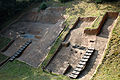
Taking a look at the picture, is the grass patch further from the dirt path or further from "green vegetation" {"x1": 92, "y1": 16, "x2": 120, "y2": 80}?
"green vegetation" {"x1": 92, "y1": 16, "x2": 120, "y2": 80}

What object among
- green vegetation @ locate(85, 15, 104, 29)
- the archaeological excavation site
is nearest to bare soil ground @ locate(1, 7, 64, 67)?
the archaeological excavation site

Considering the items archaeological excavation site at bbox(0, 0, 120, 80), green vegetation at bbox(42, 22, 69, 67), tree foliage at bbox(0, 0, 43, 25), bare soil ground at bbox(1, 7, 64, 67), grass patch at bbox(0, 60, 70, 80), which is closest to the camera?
grass patch at bbox(0, 60, 70, 80)

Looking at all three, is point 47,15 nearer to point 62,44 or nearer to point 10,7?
point 10,7

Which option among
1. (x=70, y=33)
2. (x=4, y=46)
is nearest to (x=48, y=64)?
(x=70, y=33)

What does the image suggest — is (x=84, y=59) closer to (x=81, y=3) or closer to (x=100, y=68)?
(x=100, y=68)

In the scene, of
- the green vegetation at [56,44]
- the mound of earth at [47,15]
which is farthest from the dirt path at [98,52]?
the mound of earth at [47,15]

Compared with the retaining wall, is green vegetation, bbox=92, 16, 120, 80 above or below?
below

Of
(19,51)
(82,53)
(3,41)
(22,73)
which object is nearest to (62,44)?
(82,53)

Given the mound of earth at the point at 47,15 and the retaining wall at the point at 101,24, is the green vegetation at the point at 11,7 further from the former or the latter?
the retaining wall at the point at 101,24
